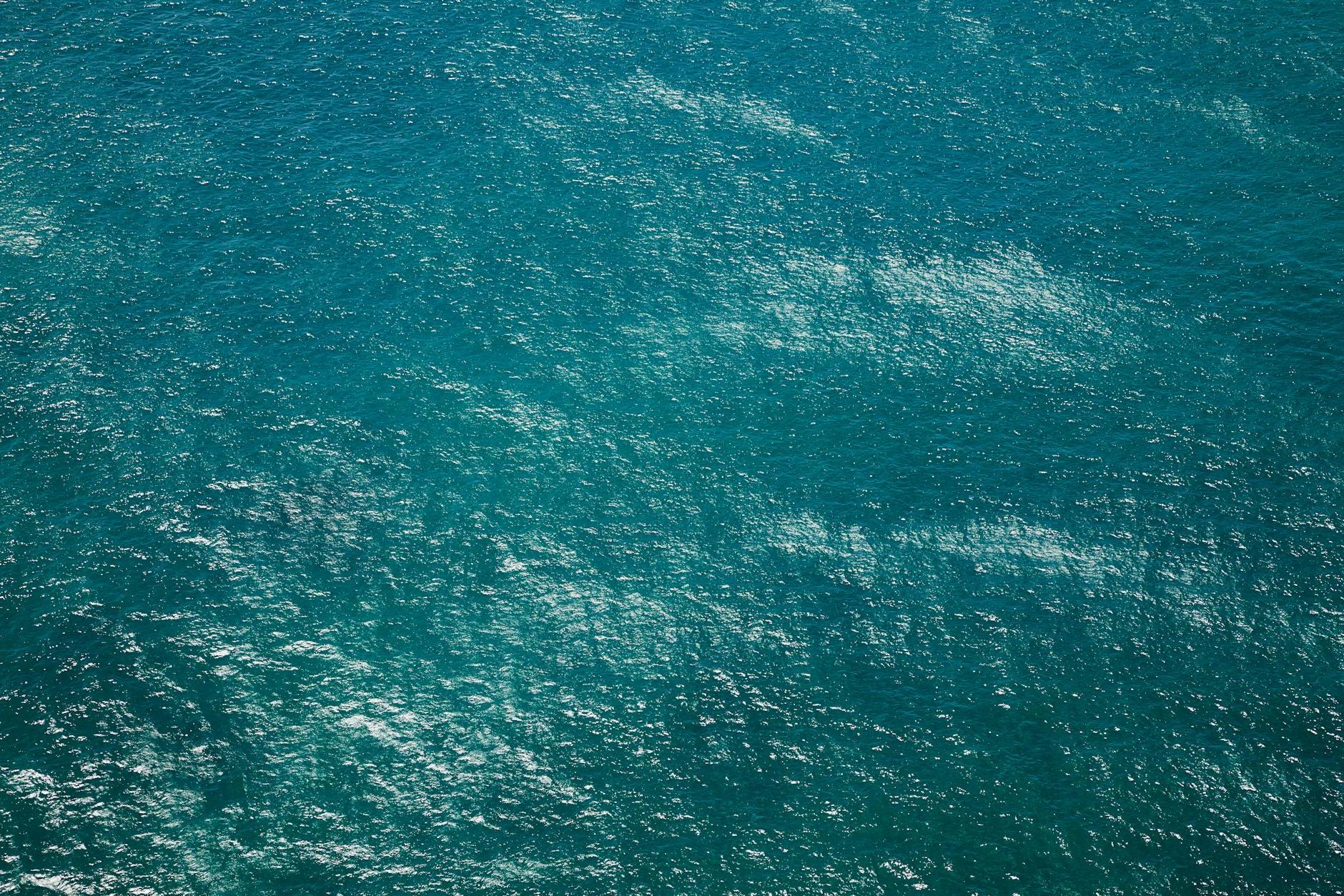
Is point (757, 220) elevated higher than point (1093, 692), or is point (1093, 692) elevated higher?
point (757, 220)

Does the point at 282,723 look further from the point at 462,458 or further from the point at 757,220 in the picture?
the point at 757,220

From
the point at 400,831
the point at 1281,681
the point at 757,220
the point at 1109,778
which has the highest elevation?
the point at 757,220

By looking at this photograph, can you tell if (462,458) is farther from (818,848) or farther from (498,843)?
(818,848)

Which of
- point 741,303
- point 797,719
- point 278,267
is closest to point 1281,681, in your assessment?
point 797,719

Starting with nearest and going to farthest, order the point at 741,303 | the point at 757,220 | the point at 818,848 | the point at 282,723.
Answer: the point at 818,848 < the point at 282,723 < the point at 741,303 < the point at 757,220

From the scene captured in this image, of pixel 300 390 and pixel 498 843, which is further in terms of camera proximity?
pixel 300 390

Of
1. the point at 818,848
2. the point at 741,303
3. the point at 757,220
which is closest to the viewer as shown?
the point at 818,848
